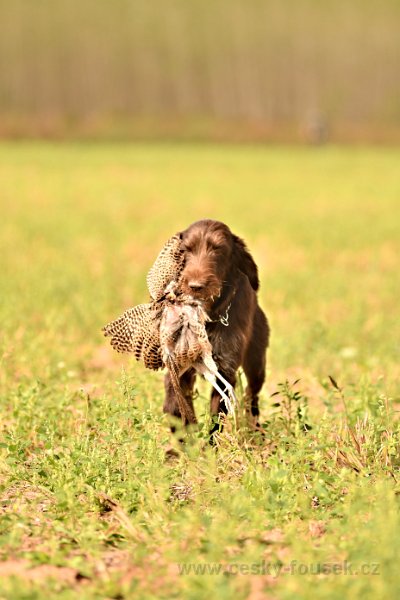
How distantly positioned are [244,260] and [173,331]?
2.29 feet

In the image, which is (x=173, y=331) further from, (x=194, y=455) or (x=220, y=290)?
(x=194, y=455)


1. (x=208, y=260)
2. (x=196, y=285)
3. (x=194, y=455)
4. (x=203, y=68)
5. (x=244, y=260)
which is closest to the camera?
(x=194, y=455)

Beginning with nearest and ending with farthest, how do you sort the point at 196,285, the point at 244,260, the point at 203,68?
the point at 196,285
the point at 244,260
the point at 203,68

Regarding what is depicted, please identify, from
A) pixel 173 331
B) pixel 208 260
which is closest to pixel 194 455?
pixel 173 331

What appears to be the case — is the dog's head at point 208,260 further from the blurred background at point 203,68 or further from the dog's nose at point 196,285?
the blurred background at point 203,68

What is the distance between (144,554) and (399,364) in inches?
164

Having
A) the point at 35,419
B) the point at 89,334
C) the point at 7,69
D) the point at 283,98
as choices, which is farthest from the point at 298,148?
the point at 35,419

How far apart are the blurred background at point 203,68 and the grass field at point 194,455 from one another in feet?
133

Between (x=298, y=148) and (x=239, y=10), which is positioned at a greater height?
(x=239, y=10)

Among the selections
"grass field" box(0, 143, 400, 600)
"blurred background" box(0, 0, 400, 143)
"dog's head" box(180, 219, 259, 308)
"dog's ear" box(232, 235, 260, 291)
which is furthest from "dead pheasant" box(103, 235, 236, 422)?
"blurred background" box(0, 0, 400, 143)

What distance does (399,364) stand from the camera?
7.23 m

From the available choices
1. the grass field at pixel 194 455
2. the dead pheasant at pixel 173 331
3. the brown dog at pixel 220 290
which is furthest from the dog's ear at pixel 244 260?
the grass field at pixel 194 455

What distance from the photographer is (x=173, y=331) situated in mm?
4590

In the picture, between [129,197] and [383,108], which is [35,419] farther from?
[383,108]
